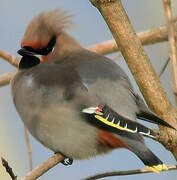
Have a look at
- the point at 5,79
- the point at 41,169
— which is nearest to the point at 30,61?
the point at 5,79

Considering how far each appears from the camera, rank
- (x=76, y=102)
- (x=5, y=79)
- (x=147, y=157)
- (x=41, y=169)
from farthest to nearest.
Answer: (x=5, y=79) < (x=76, y=102) < (x=147, y=157) < (x=41, y=169)

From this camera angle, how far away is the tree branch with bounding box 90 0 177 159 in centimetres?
234

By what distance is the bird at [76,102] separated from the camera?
8.41ft

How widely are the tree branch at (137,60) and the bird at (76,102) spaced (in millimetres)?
70

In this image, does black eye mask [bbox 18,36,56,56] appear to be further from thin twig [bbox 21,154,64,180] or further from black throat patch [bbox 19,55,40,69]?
thin twig [bbox 21,154,64,180]

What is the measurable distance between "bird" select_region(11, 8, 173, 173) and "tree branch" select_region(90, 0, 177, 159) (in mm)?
70

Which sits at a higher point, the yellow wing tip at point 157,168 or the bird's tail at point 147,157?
the bird's tail at point 147,157

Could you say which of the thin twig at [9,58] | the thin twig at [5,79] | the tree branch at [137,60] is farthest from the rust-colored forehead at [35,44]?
the tree branch at [137,60]

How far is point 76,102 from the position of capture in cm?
270

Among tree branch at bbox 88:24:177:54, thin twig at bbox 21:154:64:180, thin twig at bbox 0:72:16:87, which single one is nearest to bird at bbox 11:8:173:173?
thin twig at bbox 21:154:64:180

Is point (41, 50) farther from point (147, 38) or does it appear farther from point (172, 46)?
point (172, 46)

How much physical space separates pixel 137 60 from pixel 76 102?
0.47m

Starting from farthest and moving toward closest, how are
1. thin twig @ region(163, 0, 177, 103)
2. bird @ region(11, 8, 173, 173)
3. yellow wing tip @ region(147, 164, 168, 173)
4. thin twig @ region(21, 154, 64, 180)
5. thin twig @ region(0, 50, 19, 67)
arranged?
thin twig @ region(0, 50, 19, 67)
bird @ region(11, 8, 173, 173)
yellow wing tip @ region(147, 164, 168, 173)
thin twig @ region(21, 154, 64, 180)
thin twig @ region(163, 0, 177, 103)

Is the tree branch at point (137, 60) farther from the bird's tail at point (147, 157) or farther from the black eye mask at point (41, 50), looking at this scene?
the black eye mask at point (41, 50)
